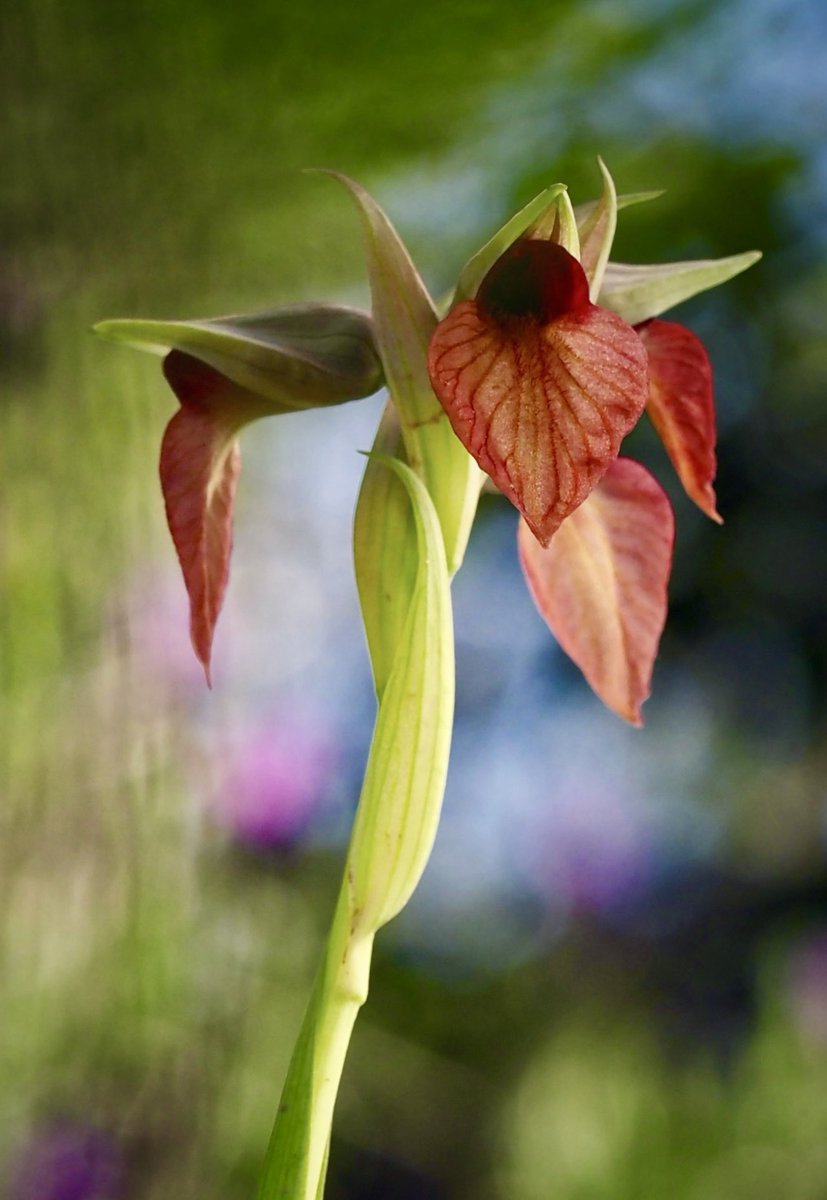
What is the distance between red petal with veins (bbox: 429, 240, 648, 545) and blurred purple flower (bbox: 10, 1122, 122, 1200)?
611mm

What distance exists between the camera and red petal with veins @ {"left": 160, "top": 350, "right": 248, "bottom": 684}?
257 mm

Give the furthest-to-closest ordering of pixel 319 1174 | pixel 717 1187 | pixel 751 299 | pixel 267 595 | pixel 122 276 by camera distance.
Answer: pixel 751 299 → pixel 717 1187 → pixel 267 595 → pixel 122 276 → pixel 319 1174

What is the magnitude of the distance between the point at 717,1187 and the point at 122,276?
2.66ft

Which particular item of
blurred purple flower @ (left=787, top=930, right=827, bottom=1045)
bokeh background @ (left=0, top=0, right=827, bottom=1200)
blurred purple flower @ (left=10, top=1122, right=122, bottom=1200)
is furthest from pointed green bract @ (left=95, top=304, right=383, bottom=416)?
blurred purple flower @ (left=787, top=930, right=827, bottom=1045)

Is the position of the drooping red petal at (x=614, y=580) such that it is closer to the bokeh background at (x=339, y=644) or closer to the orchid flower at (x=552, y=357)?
the orchid flower at (x=552, y=357)

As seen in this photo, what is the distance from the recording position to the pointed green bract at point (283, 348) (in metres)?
0.24

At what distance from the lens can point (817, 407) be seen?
105 cm

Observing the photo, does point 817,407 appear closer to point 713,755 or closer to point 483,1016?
point 713,755

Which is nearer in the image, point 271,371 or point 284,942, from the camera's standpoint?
point 271,371

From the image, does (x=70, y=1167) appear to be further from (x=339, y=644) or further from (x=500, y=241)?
(x=500, y=241)

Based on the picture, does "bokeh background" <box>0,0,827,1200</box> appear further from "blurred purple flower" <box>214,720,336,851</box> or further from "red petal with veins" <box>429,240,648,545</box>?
"red petal with veins" <box>429,240,648,545</box>

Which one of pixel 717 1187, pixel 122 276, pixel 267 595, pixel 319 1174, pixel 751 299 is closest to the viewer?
pixel 319 1174

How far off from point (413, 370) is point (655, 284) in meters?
0.06

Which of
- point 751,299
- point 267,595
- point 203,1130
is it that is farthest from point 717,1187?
point 751,299
